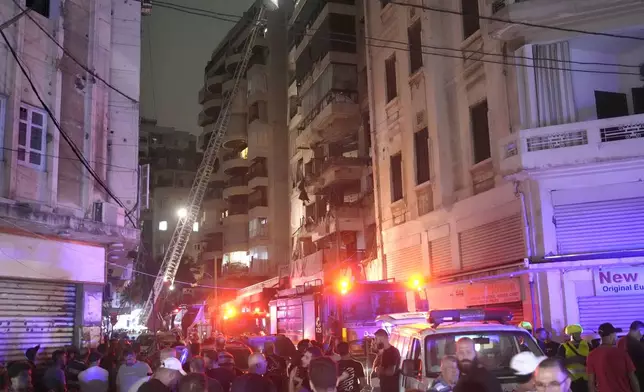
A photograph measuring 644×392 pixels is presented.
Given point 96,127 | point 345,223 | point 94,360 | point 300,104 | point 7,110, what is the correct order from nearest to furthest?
point 94,360 → point 7,110 → point 96,127 → point 345,223 → point 300,104

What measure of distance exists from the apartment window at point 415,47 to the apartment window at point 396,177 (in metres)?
3.31

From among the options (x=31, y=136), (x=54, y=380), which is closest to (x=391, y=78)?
(x=31, y=136)

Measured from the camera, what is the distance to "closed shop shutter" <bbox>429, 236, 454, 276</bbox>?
20.0 meters

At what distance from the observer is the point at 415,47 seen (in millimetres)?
22172

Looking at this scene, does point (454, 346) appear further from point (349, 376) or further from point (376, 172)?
point (376, 172)

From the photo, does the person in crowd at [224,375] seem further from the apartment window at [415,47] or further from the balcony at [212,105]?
the balcony at [212,105]

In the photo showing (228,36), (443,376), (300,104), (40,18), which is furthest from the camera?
(228,36)

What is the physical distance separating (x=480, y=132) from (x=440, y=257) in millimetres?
4352

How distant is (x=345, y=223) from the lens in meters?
31.0

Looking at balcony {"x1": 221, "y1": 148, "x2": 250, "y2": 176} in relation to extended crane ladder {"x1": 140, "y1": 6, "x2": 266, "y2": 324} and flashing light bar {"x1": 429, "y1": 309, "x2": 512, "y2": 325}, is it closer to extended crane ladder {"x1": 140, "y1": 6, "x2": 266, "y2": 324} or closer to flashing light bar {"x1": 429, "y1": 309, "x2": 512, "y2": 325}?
extended crane ladder {"x1": 140, "y1": 6, "x2": 266, "y2": 324}

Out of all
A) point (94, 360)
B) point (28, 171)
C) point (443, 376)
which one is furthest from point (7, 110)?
point (443, 376)

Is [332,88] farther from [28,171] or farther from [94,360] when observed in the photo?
[94,360]

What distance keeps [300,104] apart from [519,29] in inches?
1000

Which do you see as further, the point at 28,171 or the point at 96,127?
the point at 96,127
